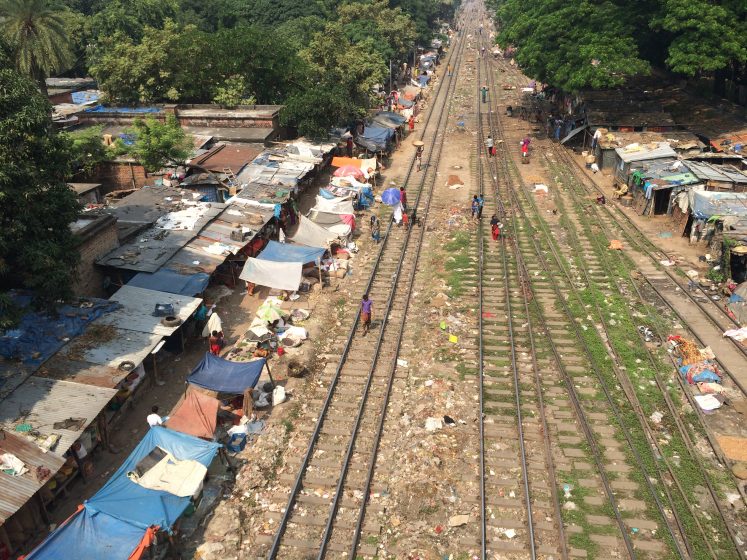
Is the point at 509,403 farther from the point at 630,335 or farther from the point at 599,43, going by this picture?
the point at 599,43

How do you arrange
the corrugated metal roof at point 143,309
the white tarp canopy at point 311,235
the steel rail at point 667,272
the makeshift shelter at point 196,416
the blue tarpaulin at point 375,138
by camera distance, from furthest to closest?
the blue tarpaulin at point 375,138 < the white tarp canopy at point 311,235 < the steel rail at point 667,272 < the corrugated metal roof at point 143,309 < the makeshift shelter at point 196,416

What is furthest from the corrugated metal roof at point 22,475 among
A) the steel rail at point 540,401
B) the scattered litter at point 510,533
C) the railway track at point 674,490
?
the railway track at point 674,490

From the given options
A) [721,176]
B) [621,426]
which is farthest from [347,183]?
[621,426]

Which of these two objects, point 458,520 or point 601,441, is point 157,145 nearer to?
point 458,520

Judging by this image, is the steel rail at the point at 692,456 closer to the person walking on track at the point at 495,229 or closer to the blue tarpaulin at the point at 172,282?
the person walking on track at the point at 495,229

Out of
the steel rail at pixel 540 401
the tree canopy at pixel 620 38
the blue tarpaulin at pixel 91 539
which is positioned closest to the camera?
the blue tarpaulin at pixel 91 539

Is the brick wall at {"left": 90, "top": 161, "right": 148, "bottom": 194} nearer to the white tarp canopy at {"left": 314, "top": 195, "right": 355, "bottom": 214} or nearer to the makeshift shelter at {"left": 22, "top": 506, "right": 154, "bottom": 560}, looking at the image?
the white tarp canopy at {"left": 314, "top": 195, "right": 355, "bottom": 214}
